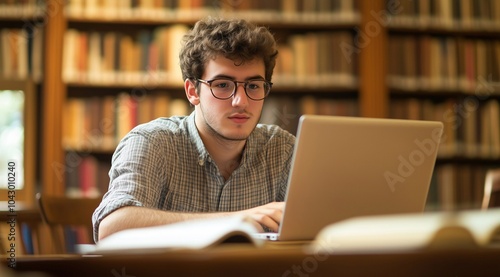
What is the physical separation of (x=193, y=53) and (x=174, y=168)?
0.36 m

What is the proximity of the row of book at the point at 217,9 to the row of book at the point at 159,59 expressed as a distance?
82 millimetres

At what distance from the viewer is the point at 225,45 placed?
1.92 metres

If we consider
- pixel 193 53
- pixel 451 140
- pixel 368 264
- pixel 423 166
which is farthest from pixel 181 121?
pixel 451 140

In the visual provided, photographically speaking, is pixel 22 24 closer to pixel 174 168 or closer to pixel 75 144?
pixel 75 144

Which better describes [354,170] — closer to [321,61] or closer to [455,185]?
[321,61]

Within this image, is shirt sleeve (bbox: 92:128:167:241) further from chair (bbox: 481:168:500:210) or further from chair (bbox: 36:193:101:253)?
chair (bbox: 481:168:500:210)

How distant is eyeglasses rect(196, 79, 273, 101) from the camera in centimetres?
186

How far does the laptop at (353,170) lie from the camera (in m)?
1.18

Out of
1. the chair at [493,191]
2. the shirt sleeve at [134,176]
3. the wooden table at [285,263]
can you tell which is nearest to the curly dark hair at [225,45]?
the shirt sleeve at [134,176]

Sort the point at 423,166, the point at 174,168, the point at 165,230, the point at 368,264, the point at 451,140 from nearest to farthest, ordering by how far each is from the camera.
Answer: the point at 368,264 < the point at 165,230 < the point at 423,166 < the point at 174,168 < the point at 451,140

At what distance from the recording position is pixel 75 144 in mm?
3236

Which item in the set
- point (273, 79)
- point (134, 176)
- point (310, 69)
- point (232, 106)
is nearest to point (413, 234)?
point (134, 176)

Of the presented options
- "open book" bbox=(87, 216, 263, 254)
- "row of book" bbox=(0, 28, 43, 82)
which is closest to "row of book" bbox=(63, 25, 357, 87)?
"row of book" bbox=(0, 28, 43, 82)

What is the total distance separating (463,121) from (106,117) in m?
1.81
